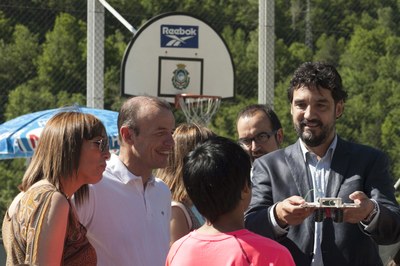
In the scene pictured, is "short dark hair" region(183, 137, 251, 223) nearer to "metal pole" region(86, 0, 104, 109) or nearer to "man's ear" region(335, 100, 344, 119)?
"man's ear" region(335, 100, 344, 119)

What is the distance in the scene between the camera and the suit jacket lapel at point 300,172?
3.75 meters

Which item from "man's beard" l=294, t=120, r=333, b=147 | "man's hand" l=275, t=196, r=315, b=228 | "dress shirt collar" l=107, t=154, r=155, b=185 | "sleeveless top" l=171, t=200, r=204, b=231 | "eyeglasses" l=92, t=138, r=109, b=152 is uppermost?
"man's beard" l=294, t=120, r=333, b=147

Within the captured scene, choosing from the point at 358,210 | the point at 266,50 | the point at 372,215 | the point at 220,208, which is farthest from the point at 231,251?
the point at 266,50

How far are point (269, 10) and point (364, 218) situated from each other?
6.68 meters

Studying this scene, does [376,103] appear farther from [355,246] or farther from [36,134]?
[355,246]

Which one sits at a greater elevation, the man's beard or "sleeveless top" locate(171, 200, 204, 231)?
the man's beard

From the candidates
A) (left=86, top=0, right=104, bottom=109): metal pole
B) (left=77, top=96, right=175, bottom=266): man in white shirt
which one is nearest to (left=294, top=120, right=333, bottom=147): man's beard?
(left=77, top=96, right=175, bottom=266): man in white shirt

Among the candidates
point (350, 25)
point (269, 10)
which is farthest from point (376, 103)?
point (269, 10)

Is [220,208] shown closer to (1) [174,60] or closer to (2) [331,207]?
(2) [331,207]

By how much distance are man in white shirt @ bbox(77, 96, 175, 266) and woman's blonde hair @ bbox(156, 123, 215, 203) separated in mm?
148

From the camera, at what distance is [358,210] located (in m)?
3.44

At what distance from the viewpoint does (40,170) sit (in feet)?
11.6

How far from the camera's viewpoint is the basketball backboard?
12.2 m

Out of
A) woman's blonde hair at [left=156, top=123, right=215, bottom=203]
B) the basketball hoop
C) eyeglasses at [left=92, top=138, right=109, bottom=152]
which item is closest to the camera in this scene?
eyeglasses at [left=92, top=138, right=109, bottom=152]
